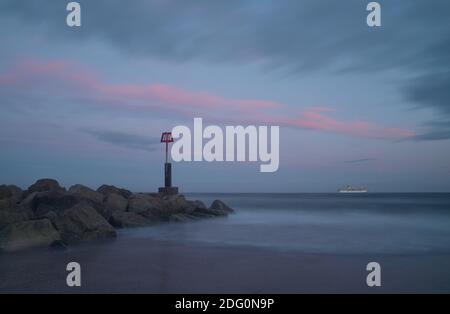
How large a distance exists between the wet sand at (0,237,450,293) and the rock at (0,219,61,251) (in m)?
0.34

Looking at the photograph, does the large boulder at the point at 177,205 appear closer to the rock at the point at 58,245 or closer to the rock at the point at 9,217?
the rock at the point at 9,217

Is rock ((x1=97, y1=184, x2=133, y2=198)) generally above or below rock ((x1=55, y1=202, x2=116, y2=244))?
above

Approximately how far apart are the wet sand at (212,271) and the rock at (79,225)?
74 cm

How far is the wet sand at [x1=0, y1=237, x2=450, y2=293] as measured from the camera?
6320 mm

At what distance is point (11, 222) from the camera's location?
10133mm

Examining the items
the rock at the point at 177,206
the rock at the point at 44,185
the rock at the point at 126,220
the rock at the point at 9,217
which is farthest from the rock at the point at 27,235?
the rock at the point at 177,206

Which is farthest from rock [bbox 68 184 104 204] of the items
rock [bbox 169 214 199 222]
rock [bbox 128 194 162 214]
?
rock [bbox 169 214 199 222]

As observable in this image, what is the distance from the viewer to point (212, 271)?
748 centimetres

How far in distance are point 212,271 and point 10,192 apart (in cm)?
1123

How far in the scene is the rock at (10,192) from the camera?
570 inches

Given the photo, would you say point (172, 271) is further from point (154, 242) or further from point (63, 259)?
point (154, 242)

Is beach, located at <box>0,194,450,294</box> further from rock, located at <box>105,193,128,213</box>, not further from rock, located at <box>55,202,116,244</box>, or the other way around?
rock, located at <box>105,193,128,213</box>
